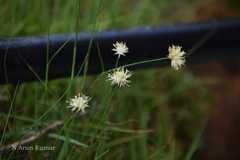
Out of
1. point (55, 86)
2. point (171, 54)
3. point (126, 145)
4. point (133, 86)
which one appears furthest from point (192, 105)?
point (171, 54)

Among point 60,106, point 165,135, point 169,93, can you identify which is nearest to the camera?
point 60,106

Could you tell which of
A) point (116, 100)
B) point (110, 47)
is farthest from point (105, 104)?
point (116, 100)

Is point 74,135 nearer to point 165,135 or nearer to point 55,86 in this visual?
point 55,86
